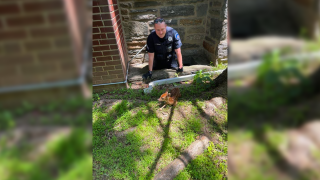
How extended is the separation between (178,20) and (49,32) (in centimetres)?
527

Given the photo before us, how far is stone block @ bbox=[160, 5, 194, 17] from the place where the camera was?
16.2 feet

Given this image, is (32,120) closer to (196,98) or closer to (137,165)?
(137,165)

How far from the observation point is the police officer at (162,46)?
416 centimetres

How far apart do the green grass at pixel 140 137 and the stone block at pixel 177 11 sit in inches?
105

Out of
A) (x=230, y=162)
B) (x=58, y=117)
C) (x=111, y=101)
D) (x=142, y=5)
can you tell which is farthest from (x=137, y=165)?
(x=142, y=5)

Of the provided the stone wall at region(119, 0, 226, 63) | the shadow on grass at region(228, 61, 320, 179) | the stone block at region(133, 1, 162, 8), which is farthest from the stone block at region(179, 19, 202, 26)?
the shadow on grass at region(228, 61, 320, 179)

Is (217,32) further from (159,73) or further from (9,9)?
(9,9)

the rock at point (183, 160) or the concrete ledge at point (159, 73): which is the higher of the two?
the concrete ledge at point (159, 73)

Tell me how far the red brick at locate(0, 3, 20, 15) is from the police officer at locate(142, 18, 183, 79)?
406cm

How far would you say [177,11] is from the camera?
4.99 m

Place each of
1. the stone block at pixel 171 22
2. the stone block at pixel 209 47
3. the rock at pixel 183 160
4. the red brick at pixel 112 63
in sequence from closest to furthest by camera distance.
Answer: the rock at pixel 183 160
the red brick at pixel 112 63
the stone block at pixel 209 47
the stone block at pixel 171 22

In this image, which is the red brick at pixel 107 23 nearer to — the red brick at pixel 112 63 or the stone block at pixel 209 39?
the red brick at pixel 112 63

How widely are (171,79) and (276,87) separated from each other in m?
3.87

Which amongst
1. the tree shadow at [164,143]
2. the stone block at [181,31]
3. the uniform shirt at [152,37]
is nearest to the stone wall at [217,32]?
the stone block at [181,31]
